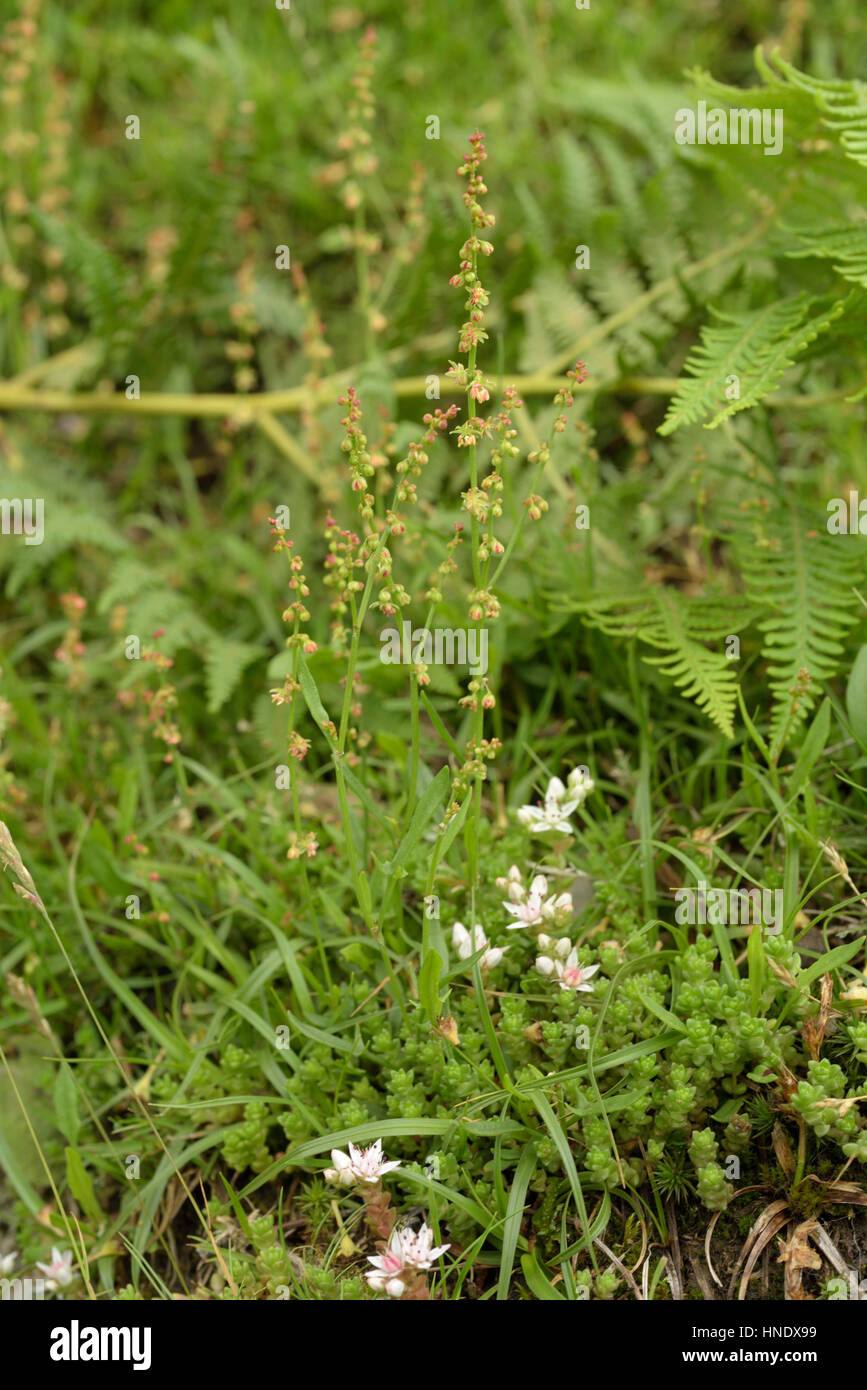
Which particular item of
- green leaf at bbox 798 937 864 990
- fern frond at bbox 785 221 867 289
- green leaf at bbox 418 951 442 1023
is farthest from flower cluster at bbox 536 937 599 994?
fern frond at bbox 785 221 867 289

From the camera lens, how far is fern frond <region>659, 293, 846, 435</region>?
2.59 m

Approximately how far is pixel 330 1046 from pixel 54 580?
2.13 m

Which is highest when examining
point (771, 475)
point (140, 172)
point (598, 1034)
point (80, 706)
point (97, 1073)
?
point (140, 172)

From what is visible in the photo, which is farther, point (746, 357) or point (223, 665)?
point (223, 665)

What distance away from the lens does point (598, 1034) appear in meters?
2.32

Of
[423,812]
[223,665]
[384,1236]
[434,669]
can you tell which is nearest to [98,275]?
[223,665]

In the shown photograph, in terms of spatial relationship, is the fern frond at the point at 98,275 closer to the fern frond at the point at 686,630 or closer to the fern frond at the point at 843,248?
the fern frond at the point at 686,630

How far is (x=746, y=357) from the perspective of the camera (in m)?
2.81

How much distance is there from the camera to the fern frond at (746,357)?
259 centimetres

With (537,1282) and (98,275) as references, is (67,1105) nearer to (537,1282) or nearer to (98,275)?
(537,1282)

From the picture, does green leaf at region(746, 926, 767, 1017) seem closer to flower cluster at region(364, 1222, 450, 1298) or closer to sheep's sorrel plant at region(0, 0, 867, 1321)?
sheep's sorrel plant at region(0, 0, 867, 1321)

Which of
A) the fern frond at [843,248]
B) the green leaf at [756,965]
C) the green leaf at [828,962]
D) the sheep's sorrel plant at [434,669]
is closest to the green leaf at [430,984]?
the sheep's sorrel plant at [434,669]
